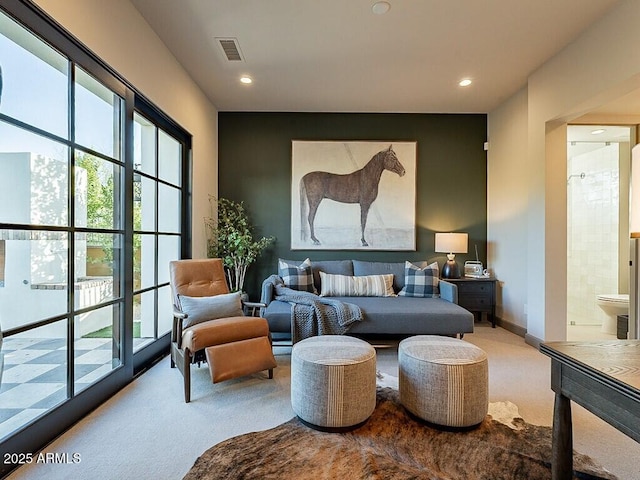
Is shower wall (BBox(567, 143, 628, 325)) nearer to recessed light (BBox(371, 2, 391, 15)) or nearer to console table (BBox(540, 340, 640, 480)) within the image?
recessed light (BBox(371, 2, 391, 15))

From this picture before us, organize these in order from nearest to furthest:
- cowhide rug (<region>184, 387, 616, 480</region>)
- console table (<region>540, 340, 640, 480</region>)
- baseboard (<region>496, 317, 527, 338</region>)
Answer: console table (<region>540, 340, 640, 480</region>)
cowhide rug (<region>184, 387, 616, 480</region>)
baseboard (<region>496, 317, 527, 338</region>)

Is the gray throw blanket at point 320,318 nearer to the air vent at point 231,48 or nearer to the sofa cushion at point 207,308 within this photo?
the sofa cushion at point 207,308

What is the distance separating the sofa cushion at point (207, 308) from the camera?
2.62 m

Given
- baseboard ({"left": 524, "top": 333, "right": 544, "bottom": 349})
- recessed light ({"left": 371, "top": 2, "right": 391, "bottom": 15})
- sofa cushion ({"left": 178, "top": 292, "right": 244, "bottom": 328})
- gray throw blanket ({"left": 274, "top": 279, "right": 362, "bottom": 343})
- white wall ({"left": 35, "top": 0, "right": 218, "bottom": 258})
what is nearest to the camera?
white wall ({"left": 35, "top": 0, "right": 218, "bottom": 258})

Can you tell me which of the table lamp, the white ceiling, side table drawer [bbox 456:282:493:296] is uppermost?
the white ceiling

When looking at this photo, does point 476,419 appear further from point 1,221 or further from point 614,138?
point 614,138

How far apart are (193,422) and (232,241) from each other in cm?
256

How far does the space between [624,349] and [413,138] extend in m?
3.84

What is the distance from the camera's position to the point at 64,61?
197cm

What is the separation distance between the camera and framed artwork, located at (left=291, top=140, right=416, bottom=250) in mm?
4594

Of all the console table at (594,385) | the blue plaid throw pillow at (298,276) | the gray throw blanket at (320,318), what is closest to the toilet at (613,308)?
the gray throw blanket at (320,318)

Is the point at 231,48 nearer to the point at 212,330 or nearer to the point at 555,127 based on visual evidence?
the point at 212,330

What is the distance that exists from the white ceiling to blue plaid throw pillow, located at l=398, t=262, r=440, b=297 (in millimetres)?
2134

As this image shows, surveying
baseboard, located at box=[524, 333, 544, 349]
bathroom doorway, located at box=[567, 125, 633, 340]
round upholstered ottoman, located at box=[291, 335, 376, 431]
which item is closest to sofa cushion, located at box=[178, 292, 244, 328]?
round upholstered ottoman, located at box=[291, 335, 376, 431]
